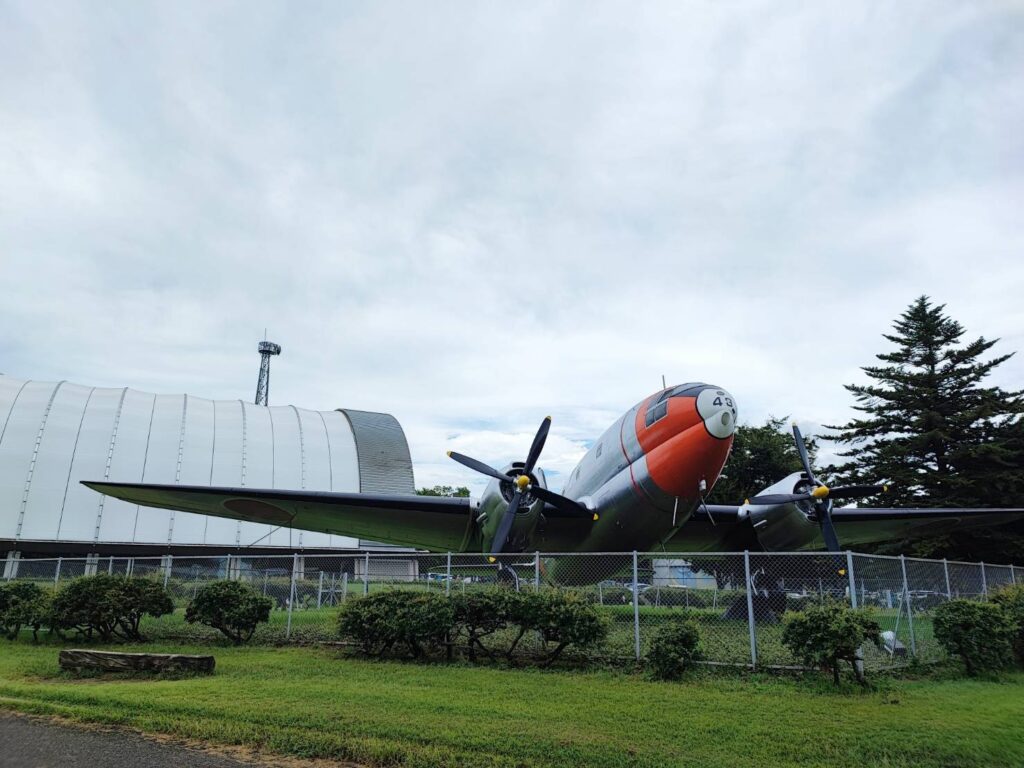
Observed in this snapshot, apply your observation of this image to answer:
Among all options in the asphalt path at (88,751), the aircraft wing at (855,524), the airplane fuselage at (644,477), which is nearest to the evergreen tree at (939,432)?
the aircraft wing at (855,524)

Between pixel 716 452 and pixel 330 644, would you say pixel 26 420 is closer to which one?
pixel 330 644

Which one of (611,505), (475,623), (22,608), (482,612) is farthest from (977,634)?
(22,608)

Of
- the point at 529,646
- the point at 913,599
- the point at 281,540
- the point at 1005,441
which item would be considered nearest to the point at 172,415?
the point at 281,540

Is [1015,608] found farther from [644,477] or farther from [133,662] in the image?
[133,662]

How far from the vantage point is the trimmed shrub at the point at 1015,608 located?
11.8 metres

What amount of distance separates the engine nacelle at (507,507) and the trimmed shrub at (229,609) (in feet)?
17.2

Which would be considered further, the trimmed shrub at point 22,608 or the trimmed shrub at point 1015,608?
the trimmed shrub at point 22,608

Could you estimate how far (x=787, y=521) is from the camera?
16.5 m

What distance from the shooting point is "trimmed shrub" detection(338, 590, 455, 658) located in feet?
37.8

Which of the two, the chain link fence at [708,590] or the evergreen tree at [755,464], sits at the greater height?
the evergreen tree at [755,464]

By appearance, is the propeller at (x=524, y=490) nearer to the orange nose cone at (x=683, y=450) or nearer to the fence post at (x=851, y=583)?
the orange nose cone at (x=683, y=450)

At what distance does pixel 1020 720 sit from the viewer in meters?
7.66

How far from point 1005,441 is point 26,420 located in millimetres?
52579

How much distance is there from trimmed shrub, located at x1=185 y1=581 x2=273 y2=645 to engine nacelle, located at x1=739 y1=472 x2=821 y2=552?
1240 cm
